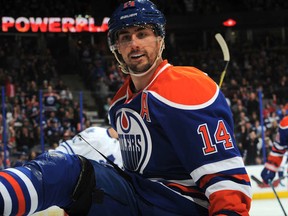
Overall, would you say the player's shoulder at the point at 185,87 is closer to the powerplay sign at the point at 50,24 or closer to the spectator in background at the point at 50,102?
the spectator in background at the point at 50,102

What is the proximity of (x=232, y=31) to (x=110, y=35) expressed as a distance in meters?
13.5

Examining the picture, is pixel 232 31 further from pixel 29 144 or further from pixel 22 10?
pixel 29 144

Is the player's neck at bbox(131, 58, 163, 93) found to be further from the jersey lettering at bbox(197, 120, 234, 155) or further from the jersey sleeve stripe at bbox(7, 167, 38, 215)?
the jersey sleeve stripe at bbox(7, 167, 38, 215)

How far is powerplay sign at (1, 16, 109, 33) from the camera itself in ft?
42.0

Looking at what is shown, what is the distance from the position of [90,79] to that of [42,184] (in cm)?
1009

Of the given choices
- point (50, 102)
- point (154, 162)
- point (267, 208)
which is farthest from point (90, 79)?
point (154, 162)

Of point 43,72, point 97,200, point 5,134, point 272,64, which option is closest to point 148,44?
point 97,200

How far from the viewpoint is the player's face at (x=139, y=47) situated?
159 centimetres

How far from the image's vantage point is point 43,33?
13.5 m

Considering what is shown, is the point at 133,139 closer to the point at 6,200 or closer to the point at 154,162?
the point at 154,162

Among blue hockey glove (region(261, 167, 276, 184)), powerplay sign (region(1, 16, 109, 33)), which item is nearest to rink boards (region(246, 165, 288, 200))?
blue hockey glove (region(261, 167, 276, 184))

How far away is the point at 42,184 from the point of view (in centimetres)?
132

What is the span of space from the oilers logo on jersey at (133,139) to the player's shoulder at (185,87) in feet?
0.41

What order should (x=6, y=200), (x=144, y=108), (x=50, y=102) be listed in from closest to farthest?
(x=6, y=200)
(x=144, y=108)
(x=50, y=102)
